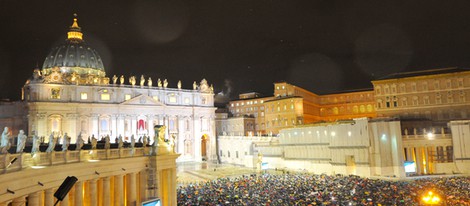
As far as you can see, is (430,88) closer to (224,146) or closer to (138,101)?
(224,146)

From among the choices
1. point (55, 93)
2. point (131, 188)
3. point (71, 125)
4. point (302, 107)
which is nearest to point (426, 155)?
point (302, 107)

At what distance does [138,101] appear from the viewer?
90.7 meters

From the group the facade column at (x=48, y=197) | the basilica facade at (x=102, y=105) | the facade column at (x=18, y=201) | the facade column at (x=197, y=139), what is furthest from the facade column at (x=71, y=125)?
the facade column at (x=18, y=201)

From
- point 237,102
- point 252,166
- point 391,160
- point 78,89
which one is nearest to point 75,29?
point 78,89

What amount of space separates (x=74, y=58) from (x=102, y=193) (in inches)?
3505

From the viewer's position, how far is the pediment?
8935 cm

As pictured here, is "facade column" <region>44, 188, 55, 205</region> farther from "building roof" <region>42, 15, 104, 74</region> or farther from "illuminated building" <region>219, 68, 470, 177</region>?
"building roof" <region>42, 15, 104, 74</region>

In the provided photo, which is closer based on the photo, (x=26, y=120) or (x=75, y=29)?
(x=26, y=120)

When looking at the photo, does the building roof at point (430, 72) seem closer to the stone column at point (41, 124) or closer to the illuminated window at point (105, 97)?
the illuminated window at point (105, 97)

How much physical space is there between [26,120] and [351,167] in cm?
6661

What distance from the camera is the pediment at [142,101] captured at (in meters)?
89.3

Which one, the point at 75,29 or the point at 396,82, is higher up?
the point at 75,29

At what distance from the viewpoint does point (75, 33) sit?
110188mm

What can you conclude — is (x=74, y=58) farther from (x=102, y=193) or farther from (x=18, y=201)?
(x=18, y=201)
